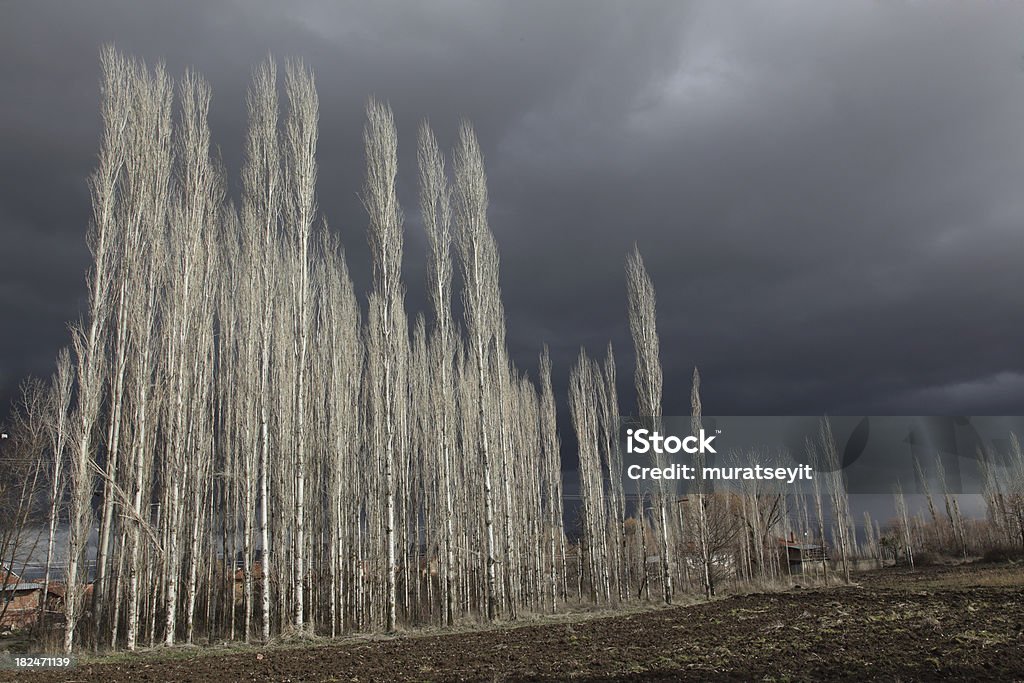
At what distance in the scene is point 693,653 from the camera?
1005 centimetres

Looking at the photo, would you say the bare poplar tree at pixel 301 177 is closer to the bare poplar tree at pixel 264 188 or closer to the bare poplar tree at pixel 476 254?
the bare poplar tree at pixel 264 188

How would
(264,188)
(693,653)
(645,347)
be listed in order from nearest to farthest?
(693,653)
(264,188)
(645,347)

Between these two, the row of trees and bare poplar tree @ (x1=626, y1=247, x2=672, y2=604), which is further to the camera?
bare poplar tree @ (x1=626, y1=247, x2=672, y2=604)

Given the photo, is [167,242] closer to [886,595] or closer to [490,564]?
[490,564]

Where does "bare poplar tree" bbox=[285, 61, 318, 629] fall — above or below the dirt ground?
above

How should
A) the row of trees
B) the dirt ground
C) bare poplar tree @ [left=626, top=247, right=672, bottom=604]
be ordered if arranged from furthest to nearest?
bare poplar tree @ [left=626, top=247, right=672, bottom=604] → the row of trees → the dirt ground

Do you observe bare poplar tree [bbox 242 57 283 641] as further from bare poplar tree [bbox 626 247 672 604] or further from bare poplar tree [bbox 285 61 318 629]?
bare poplar tree [bbox 626 247 672 604]

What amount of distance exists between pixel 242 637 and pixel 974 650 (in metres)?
15.1

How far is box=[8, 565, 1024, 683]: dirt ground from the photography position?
27.6ft

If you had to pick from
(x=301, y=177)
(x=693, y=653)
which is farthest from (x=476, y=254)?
(x=693, y=653)

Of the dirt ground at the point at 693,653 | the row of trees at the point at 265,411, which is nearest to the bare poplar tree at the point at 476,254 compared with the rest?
the row of trees at the point at 265,411

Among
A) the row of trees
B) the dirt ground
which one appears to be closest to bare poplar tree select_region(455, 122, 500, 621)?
the row of trees

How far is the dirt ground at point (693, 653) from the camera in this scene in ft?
27.6

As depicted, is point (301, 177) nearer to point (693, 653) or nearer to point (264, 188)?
point (264, 188)
